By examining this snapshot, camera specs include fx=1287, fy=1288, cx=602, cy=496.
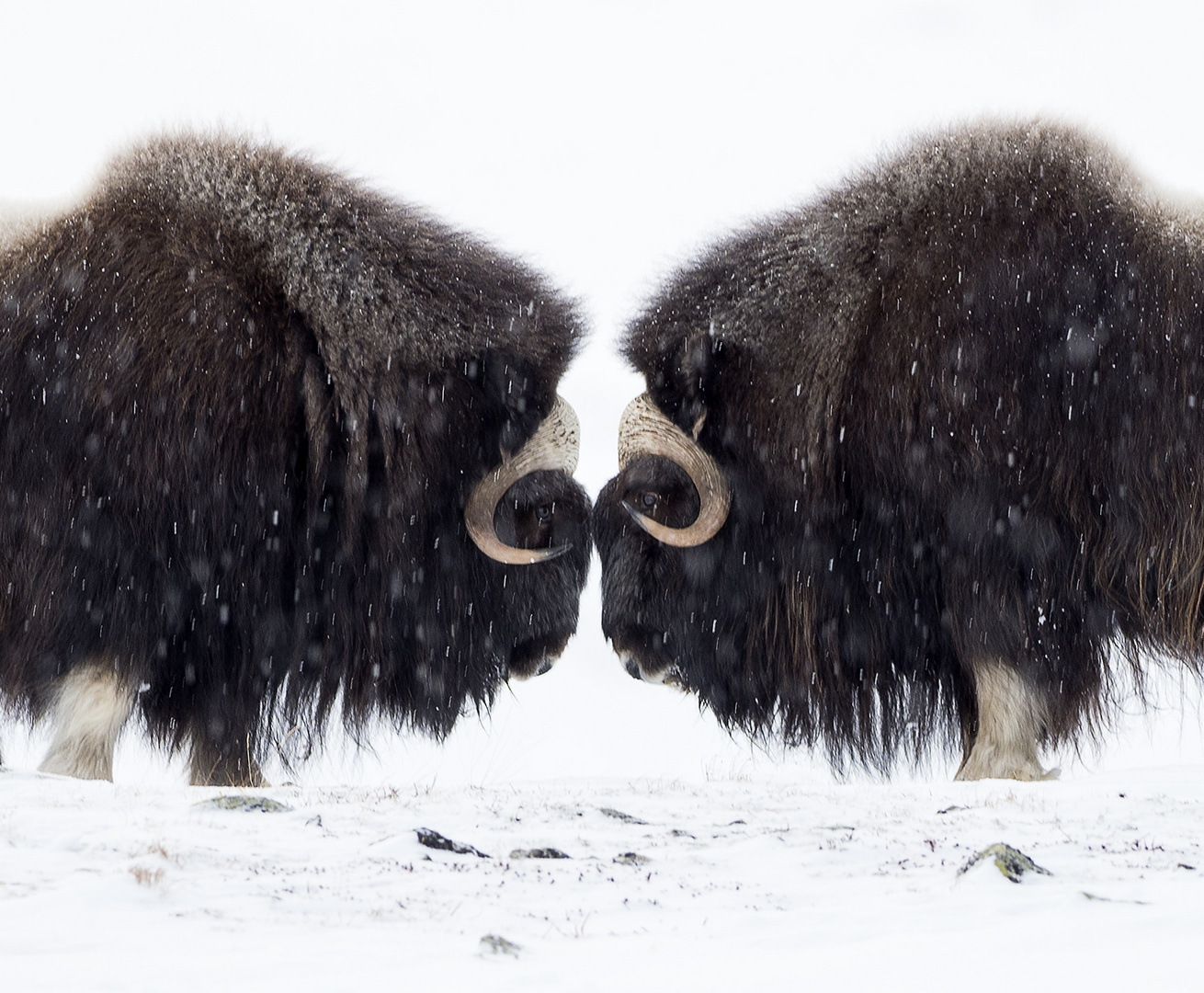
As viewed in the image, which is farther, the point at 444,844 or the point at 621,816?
the point at 621,816

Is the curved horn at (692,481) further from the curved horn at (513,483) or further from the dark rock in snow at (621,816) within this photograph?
the dark rock in snow at (621,816)

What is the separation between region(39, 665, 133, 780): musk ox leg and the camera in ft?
11.5

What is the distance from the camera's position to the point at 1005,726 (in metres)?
3.71

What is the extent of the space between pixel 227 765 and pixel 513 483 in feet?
4.06

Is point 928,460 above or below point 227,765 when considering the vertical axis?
above

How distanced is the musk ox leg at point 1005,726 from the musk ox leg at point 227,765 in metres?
2.15

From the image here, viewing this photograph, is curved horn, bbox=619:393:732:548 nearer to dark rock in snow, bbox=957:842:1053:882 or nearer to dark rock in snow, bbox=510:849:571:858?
dark rock in snow, bbox=510:849:571:858

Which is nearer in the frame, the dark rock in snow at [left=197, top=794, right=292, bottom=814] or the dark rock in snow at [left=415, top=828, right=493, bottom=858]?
the dark rock in snow at [left=415, top=828, right=493, bottom=858]

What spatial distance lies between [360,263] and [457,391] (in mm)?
491

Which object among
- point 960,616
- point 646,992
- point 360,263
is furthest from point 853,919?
point 360,263

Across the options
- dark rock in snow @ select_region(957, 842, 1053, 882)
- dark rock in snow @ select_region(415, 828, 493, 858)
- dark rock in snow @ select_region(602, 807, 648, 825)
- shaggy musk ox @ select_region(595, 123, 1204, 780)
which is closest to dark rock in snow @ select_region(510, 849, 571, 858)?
dark rock in snow @ select_region(415, 828, 493, 858)

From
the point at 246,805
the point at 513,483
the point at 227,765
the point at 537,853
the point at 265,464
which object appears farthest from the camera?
the point at 513,483

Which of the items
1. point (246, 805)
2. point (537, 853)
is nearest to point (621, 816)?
point (537, 853)

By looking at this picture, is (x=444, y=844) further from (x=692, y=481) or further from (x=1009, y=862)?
(x=692, y=481)
